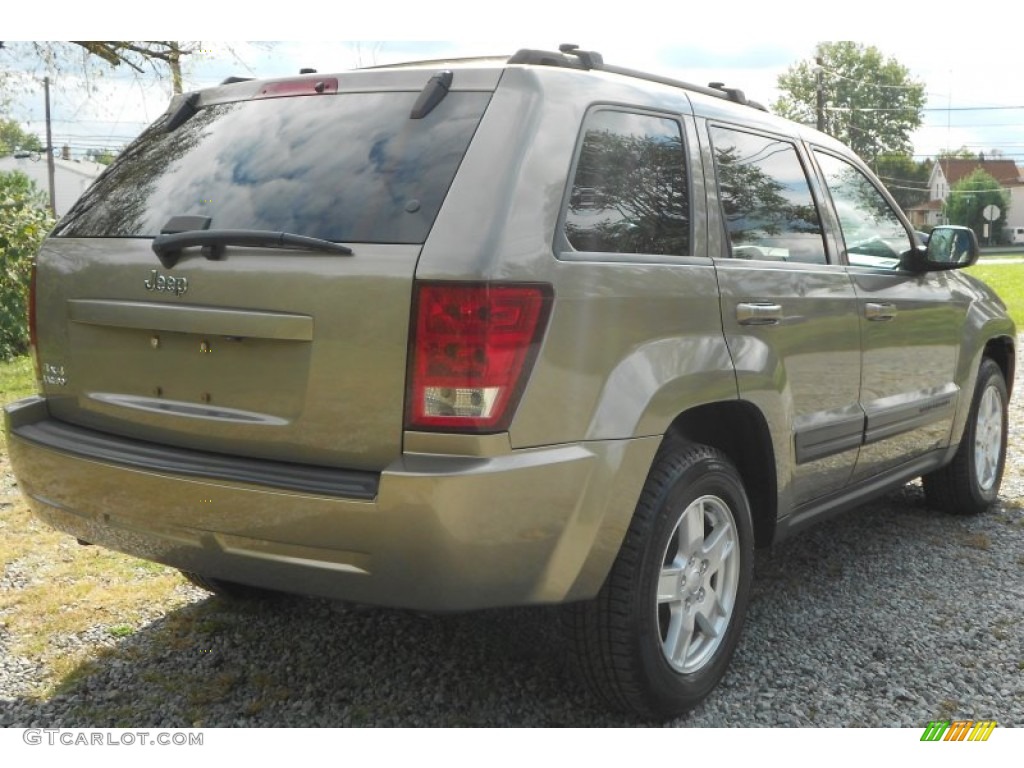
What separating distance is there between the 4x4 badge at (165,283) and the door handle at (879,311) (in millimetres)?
2594

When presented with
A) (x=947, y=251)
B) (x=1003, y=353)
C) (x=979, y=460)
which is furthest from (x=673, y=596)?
(x=1003, y=353)

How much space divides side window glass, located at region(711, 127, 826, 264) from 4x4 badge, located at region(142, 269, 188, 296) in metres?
1.72

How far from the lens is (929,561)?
16.2ft

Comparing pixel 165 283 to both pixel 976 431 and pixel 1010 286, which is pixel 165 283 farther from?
pixel 1010 286

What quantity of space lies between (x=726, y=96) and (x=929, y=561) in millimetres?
2393

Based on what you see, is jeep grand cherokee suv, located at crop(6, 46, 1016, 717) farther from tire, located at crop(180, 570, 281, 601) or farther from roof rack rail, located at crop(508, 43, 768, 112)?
tire, located at crop(180, 570, 281, 601)

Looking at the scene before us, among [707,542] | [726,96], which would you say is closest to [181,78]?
[726,96]

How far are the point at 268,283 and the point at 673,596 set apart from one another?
1476mm

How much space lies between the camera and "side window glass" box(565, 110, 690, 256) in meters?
2.94

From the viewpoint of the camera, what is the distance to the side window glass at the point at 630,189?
294 cm

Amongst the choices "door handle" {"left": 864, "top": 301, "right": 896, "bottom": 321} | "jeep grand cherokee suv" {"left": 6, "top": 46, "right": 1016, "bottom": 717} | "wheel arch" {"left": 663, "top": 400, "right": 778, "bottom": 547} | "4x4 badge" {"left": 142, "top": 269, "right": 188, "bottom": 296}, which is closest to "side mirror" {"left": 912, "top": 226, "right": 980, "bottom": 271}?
"door handle" {"left": 864, "top": 301, "right": 896, "bottom": 321}

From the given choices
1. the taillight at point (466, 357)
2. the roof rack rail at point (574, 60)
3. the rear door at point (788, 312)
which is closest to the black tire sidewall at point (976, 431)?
the rear door at point (788, 312)
